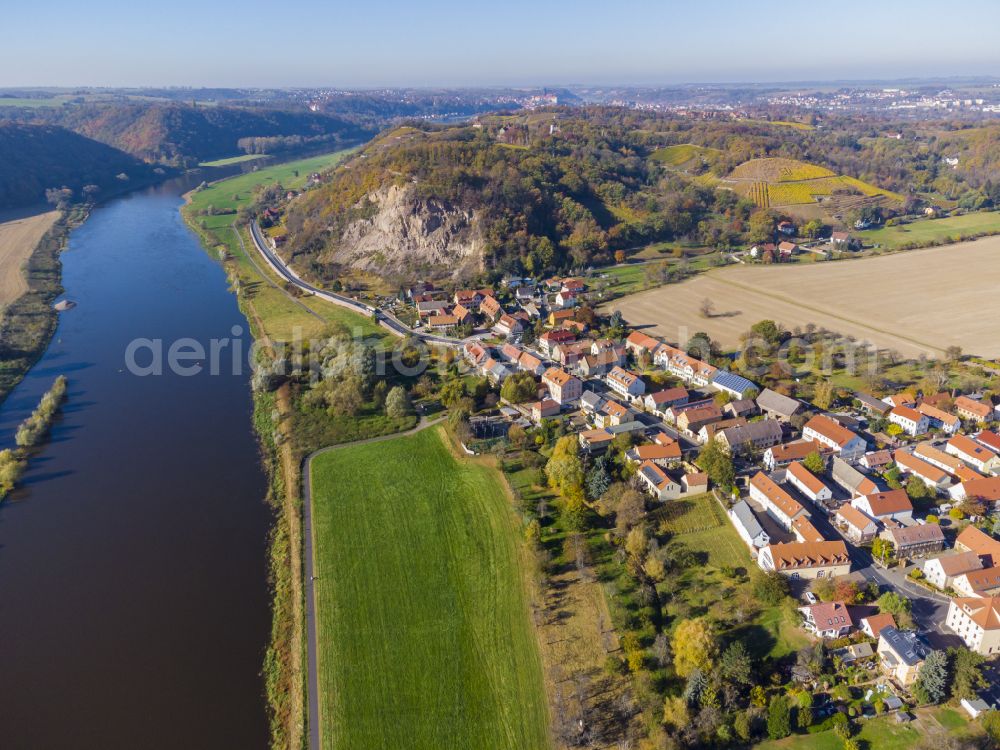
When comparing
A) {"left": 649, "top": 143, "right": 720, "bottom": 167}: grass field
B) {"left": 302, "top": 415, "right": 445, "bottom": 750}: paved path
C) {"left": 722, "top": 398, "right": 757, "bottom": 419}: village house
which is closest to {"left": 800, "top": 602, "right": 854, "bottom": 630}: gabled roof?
{"left": 722, "top": 398, "right": 757, "bottom": 419}: village house

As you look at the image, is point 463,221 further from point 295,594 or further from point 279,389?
point 295,594

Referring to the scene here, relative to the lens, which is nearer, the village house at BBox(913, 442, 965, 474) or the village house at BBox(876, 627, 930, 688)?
the village house at BBox(876, 627, 930, 688)

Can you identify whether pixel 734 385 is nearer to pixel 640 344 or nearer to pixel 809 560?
pixel 640 344

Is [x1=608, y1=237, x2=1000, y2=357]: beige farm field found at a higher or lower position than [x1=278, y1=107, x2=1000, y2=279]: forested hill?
lower

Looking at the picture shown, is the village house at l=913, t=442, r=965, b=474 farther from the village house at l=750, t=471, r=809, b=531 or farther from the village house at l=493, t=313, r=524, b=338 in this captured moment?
the village house at l=493, t=313, r=524, b=338

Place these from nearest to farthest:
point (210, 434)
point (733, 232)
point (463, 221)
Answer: point (210, 434) < point (463, 221) < point (733, 232)

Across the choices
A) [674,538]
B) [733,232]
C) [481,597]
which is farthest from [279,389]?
[733,232]
